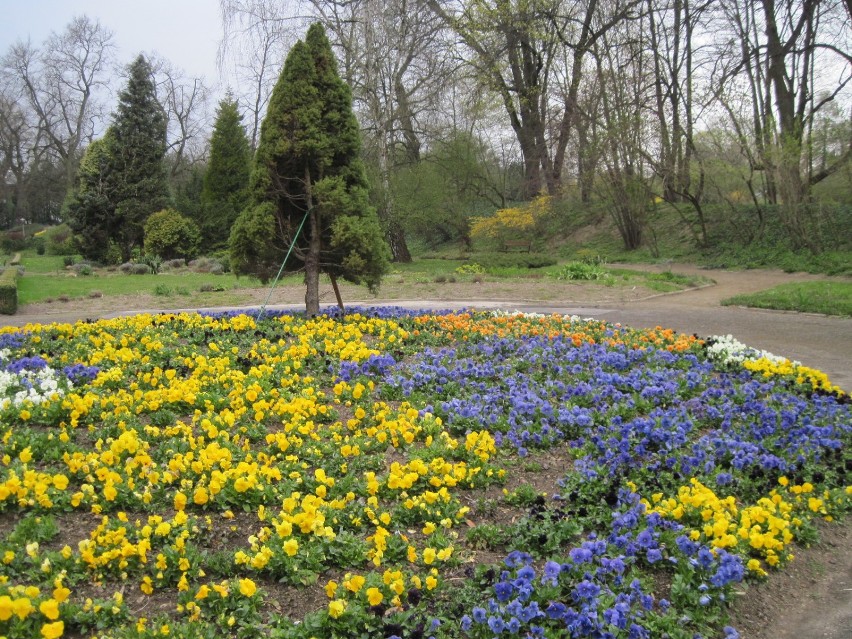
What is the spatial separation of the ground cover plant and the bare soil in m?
0.14

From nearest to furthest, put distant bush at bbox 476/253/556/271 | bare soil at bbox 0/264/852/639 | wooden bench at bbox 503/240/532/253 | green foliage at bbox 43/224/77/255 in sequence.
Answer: bare soil at bbox 0/264/852/639
distant bush at bbox 476/253/556/271
wooden bench at bbox 503/240/532/253
green foliage at bbox 43/224/77/255

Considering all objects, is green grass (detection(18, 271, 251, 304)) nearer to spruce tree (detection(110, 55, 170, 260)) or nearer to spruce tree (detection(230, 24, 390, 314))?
spruce tree (detection(110, 55, 170, 260))

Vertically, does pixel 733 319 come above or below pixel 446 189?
below

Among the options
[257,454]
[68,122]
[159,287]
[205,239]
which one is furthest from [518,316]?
[68,122]

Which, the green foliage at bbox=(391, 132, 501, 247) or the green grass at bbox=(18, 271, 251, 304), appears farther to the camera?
the green foliage at bbox=(391, 132, 501, 247)

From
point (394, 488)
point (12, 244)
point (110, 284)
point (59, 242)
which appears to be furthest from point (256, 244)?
point (12, 244)

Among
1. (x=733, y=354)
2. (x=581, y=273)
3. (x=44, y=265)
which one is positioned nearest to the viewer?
(x=733, y=354)

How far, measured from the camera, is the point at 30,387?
16.0ft

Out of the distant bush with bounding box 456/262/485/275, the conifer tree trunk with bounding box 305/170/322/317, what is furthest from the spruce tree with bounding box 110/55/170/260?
the conifer tree trunk with bounding box 305/170/322/317

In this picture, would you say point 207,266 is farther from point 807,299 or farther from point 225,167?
point 807,299

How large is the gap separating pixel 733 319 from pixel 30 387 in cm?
999

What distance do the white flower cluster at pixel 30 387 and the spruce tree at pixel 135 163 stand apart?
79.3 ft

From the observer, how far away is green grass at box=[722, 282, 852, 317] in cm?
1095

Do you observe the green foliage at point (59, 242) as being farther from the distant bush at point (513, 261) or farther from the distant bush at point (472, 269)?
the distant bush at point (513, 261)
